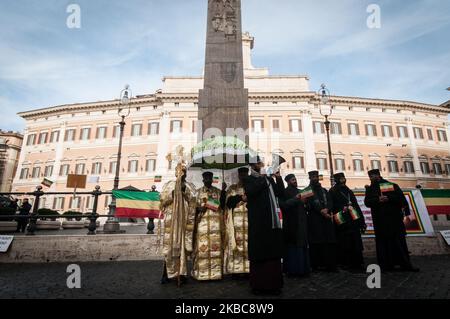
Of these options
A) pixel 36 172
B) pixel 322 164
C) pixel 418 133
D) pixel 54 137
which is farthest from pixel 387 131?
pixel 36 172

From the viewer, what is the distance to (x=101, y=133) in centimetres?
3103

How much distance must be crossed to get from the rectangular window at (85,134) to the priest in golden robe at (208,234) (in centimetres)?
3250

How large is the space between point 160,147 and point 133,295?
87.5ft

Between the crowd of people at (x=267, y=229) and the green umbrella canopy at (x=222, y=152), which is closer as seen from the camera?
the crowd of people at (x=267, y=229)

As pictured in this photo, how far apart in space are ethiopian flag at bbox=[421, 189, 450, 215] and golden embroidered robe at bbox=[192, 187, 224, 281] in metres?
5.90

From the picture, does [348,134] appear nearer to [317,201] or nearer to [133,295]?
[317,201]

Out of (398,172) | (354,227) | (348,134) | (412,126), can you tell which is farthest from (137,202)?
(412,126)

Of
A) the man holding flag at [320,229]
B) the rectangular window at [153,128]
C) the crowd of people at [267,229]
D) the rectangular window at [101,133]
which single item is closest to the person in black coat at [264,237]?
the crowd of people at [267,229]

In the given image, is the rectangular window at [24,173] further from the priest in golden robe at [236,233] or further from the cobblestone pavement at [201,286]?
the priest in golden robe at [236,233]

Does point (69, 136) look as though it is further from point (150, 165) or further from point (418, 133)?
point (418, 133)

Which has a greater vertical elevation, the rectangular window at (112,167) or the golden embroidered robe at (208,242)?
the rectangular window at (112,167)

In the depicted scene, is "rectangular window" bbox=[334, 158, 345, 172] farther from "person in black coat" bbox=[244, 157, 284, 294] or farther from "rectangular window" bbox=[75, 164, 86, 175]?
"rectangular window" bbox=[75, 164, 86, 175]

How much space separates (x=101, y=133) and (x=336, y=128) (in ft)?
98.4

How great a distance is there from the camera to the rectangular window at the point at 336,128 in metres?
29.5
